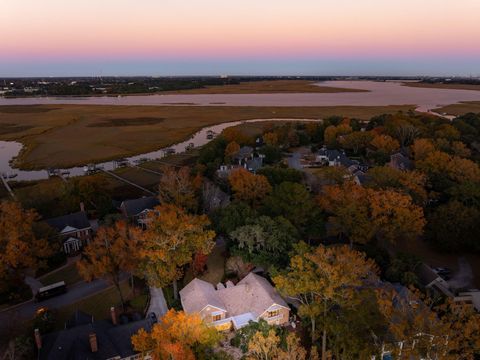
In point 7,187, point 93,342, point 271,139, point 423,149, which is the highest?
point 423,149

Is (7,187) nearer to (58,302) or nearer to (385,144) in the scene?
(58,302)

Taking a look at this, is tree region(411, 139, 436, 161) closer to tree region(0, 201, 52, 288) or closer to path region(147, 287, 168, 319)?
path region(147, 287, 168, 319)

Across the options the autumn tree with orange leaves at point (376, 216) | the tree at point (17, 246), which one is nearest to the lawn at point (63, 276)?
the tree at point (17, 246)

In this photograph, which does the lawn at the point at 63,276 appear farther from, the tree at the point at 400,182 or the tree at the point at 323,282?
the tree at the point at 400,182

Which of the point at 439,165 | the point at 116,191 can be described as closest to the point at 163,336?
the point at 116,191

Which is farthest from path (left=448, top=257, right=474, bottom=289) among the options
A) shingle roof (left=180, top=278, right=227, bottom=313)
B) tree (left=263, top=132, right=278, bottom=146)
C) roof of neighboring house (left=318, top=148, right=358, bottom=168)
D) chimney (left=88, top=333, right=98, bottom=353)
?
tree (left=263, top=132, right=278, bottom=146)

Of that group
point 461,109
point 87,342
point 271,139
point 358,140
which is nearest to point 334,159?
point 358,140
